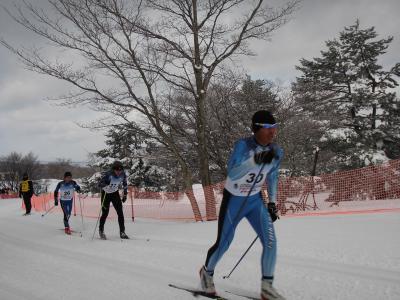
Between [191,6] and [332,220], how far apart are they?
25.0 ft

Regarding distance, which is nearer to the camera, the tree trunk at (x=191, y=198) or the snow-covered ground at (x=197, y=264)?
the snow-covered ground at (x=197, y=264)

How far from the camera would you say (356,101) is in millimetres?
20031

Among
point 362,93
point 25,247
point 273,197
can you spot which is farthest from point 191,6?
point 362,93

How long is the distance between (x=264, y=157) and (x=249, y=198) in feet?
1.48

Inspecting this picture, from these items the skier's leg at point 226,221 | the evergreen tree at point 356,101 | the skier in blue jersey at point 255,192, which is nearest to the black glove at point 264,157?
the skier in blue jersey at point 255,192

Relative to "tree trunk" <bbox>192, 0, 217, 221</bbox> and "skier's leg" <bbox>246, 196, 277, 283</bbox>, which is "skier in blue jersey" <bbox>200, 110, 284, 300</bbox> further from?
"tree trunk" <bbox>192, 0, 217, 221</bbox>

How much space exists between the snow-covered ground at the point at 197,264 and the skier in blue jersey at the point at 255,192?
53cm

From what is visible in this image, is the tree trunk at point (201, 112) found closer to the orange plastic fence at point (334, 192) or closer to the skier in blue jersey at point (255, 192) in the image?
the orange plastic fence at point (334, 192)

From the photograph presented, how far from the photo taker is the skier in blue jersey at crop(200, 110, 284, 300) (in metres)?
3.53

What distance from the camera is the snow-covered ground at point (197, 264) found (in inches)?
163

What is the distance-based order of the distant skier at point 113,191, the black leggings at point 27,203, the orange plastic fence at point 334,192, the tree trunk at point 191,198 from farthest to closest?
the black leggings at point 27,203
the orange plastic fence at point 334,192
the tree trunk at point 191,198
the distant skier at point 113,191

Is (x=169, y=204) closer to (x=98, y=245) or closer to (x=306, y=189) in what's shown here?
(x=306, y=189)

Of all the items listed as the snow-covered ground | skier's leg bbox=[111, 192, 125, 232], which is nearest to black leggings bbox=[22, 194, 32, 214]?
the snow-covered ground

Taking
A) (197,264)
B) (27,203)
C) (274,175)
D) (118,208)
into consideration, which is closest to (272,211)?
(274,175)
